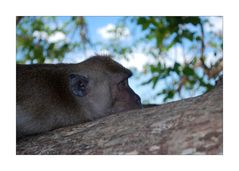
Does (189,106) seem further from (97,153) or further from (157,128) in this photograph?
(97,153)

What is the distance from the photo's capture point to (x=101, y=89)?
5.11m

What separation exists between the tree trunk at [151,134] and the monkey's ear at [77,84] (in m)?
0.61

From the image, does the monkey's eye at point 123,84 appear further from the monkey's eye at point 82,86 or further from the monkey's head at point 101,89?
the monkey's eye at point 82,86

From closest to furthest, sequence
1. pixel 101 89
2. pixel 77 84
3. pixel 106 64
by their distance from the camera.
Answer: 1. pixel 77 84
2. pixel 101 89
3. pixel 106 64

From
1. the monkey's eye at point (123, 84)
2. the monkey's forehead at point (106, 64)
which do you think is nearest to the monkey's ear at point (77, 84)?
the monkey's forehead at point (106, 64)

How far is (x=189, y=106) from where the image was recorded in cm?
387

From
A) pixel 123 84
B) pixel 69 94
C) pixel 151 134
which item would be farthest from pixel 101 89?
pixel 151 134

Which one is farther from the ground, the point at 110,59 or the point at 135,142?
the point at 110,59

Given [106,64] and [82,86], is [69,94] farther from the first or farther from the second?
[106,64]

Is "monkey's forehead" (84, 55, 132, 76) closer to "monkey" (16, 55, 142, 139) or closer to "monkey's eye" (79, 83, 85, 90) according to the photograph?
"monkey" (16, 55, 142, 139)

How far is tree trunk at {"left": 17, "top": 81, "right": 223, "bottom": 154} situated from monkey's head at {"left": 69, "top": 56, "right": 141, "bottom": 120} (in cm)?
64

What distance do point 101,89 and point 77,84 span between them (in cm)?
37
